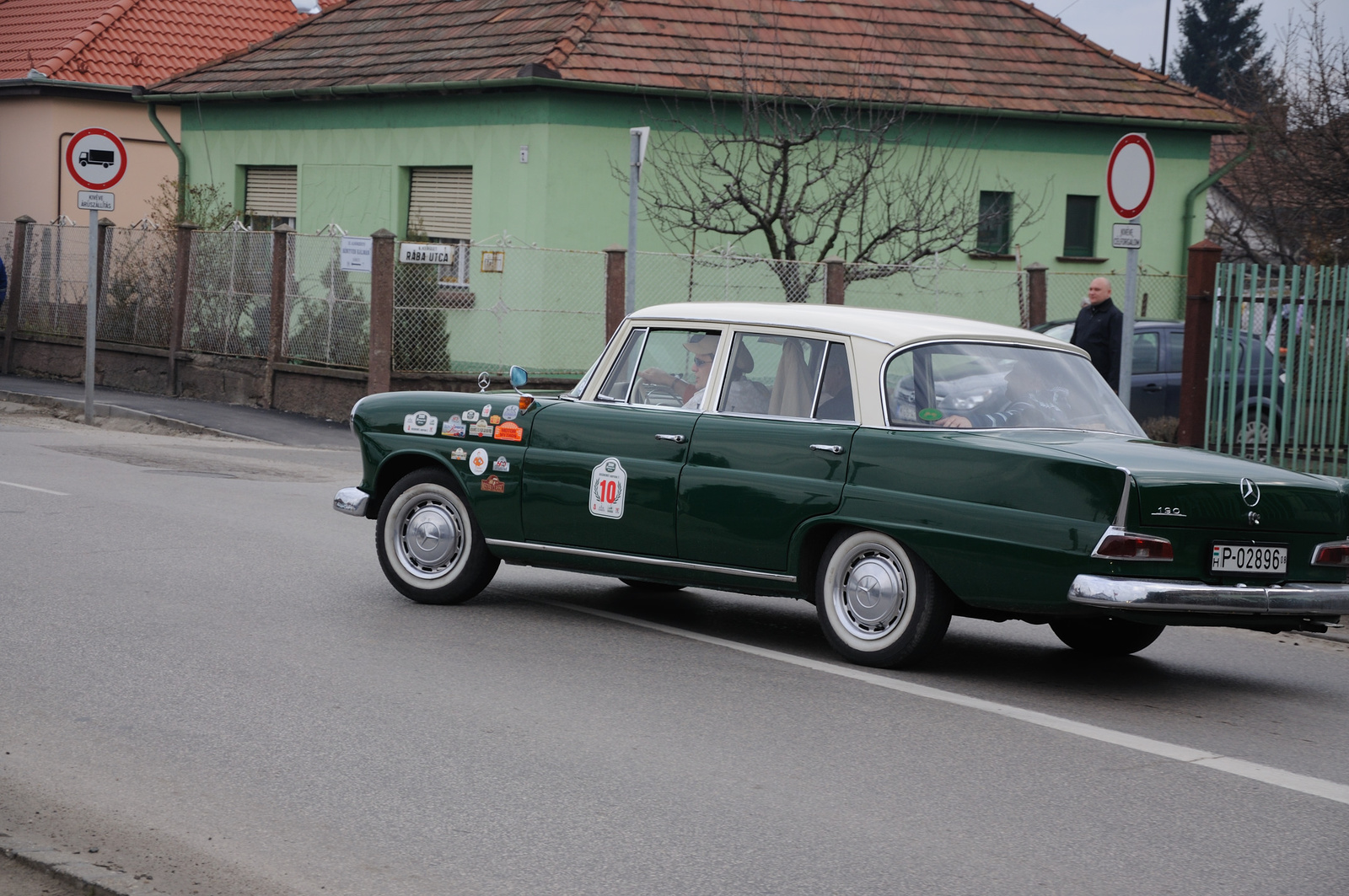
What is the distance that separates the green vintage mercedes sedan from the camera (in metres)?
6.55

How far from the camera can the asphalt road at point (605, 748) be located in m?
4.61

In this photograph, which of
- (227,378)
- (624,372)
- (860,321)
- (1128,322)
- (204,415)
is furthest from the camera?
(227,378)

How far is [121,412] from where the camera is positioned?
65.5 ft

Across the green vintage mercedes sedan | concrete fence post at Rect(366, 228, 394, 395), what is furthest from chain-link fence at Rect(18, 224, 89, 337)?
the green vintage mercedes sedan

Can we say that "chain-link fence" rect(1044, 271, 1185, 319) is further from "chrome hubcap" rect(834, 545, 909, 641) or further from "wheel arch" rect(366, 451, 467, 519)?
"chrome hubcap" rect(834, 545, 909, 641)

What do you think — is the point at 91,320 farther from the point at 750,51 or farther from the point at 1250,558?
the point at 1250,558

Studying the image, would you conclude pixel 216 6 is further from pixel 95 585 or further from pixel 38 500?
pixel 95 585

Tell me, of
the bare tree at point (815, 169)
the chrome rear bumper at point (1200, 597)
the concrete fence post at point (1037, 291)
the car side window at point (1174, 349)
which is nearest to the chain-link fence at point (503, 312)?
the bare tree at point (815, 169)

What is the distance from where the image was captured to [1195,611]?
6492mm

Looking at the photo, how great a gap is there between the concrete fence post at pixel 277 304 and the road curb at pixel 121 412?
1.82m

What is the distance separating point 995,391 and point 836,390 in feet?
2.30

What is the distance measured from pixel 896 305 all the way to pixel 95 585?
17.1 metres

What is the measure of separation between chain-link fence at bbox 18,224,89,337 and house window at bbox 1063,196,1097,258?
49.7 ft

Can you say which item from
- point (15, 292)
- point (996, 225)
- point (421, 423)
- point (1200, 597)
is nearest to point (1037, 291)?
point (996, 225)
